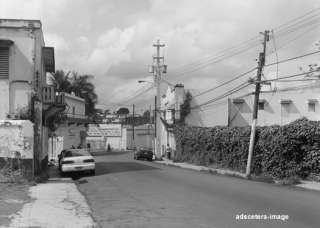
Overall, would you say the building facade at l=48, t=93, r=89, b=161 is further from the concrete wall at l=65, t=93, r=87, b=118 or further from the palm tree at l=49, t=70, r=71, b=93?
the palm tree at l=49, t=70, r=71, b=93

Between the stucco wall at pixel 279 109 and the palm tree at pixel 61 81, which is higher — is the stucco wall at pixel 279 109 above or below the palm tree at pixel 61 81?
below

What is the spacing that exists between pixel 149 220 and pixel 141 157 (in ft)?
127

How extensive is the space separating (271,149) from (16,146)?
1272cm

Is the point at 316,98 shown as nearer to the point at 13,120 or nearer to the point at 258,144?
the point at 258,144

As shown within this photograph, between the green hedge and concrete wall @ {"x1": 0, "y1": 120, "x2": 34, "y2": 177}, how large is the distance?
12.0 metres

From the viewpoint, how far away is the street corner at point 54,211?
34.6 ft

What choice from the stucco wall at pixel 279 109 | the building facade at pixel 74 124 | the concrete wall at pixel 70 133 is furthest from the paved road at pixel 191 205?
the building facade at pixel 74 124

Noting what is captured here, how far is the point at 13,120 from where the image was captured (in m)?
20.2

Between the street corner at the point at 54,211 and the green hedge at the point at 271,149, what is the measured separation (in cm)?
1100

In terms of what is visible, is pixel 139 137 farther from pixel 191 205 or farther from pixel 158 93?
pixel 191 205

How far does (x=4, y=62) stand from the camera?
2208 cm

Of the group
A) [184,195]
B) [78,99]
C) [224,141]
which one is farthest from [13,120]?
[78,99]

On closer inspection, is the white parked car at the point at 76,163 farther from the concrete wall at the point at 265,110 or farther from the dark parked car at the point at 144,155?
the concrete wall at the point at 265,110

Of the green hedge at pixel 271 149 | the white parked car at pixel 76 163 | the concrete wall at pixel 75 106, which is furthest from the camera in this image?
the concrete wall at pixel 75 106
